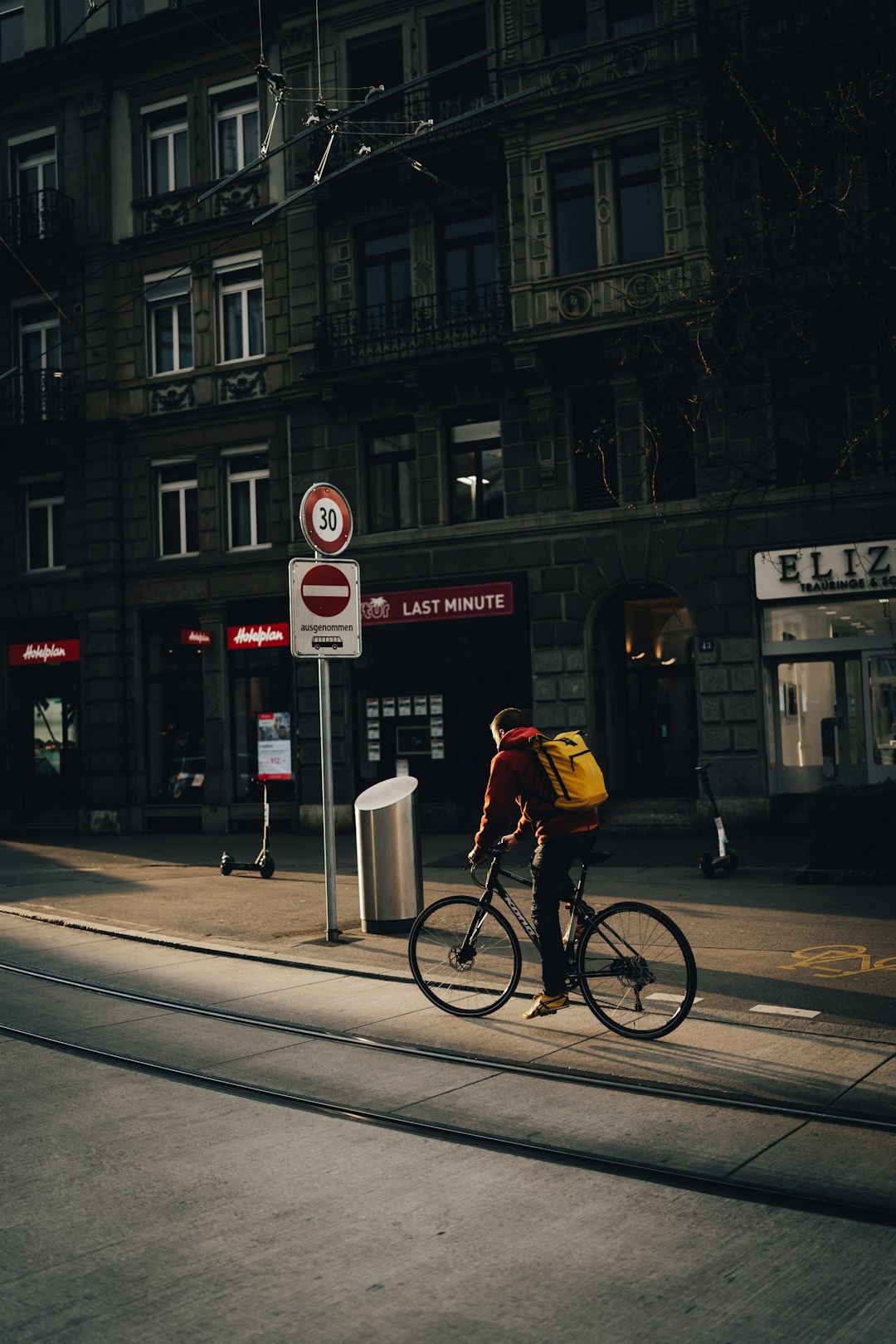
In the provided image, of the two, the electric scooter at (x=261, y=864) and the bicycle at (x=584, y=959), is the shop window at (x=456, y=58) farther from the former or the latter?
the bicycle at (x=584, y=959)

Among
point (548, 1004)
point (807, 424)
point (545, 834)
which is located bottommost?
point (548, 1004)

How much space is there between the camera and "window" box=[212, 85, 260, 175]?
23656mm

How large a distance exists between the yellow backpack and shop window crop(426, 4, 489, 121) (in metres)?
16.6

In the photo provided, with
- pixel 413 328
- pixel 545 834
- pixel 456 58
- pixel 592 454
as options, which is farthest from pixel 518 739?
pixel 456 58

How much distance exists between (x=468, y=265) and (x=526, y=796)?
641 inches

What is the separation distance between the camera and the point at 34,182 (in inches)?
1025

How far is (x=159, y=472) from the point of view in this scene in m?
24.5

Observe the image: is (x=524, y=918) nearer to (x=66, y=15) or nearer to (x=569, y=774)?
(x=569, y=774)

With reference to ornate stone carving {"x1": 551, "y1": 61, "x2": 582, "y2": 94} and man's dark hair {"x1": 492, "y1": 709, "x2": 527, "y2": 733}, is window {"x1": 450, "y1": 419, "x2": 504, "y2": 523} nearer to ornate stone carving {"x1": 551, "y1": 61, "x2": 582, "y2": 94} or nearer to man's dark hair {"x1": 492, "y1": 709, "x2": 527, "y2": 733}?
ornate stone carving {"x1": 551, "y1": 61, "x2": 582, "y2": 94}

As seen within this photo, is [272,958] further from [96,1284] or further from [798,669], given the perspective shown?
[798,669]

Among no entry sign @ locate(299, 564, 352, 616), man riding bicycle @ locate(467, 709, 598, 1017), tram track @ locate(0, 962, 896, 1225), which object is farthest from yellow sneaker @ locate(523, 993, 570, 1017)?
no entry sign @ locate(299, 564, 352, 616)

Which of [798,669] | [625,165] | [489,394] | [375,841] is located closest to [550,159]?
[625,165]

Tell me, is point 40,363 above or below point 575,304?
above

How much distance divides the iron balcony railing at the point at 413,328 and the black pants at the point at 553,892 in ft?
47.1
